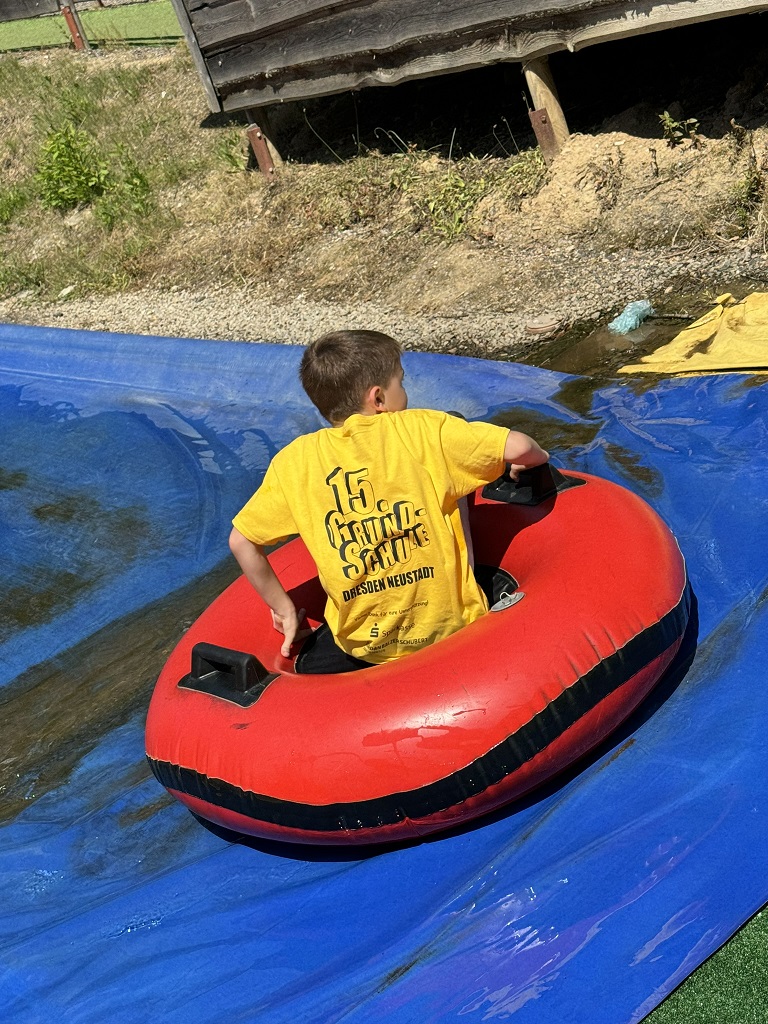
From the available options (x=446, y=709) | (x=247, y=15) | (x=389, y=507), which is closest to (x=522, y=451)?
(x=389, y=507)

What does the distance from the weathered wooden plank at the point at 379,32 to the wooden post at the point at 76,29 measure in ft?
18.8

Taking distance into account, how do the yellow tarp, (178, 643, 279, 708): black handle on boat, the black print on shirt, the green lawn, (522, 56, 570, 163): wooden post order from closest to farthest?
the black print on shirt → (178, 643, 279, 708): black handle on boat → the yellow tarp → (522, 56, 570, 163): wooden post → the green lawn

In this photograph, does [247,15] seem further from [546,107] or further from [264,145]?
[546,107]

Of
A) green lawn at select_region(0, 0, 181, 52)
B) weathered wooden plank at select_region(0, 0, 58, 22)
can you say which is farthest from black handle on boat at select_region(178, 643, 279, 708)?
weathered wooden plank at select_region(0, 0, 58, 22)

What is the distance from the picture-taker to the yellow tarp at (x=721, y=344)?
419 centimetres

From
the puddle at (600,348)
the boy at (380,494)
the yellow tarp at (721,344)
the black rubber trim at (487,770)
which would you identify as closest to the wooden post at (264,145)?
the puddle at (600,348)

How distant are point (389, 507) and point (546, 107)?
458 centimetres

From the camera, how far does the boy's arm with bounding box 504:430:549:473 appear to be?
252 centimetres

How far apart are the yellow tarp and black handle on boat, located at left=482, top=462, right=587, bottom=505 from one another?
4.97 ft

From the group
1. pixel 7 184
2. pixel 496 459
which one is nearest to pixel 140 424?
pixel 496 459

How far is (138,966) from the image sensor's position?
258 centimetres

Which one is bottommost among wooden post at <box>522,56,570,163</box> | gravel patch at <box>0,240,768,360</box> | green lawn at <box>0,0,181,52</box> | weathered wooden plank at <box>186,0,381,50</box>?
gravel patch at <box>0,240,768,360</box>

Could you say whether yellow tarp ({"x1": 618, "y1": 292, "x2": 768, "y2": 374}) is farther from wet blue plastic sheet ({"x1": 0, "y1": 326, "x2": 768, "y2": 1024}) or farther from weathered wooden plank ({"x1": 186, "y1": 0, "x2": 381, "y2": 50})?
weathered wooden plank ({"x1": 186, "y1": 0, "x2": 381, "y2": 50})

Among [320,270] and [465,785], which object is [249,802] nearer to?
[465,785]
